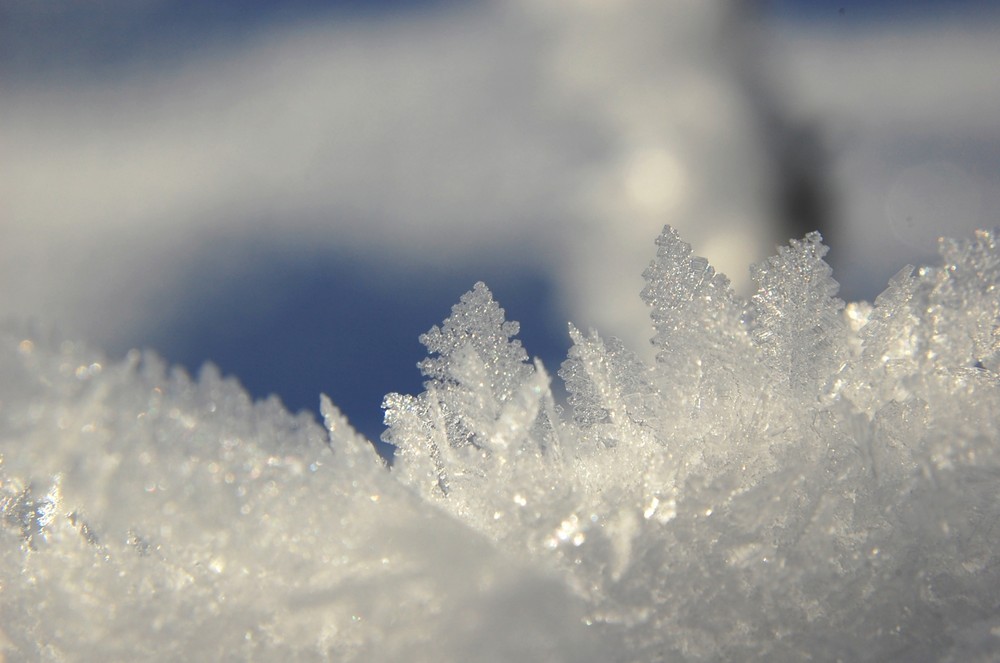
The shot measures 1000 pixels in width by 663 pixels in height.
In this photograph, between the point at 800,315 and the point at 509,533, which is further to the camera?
the point at 800,315

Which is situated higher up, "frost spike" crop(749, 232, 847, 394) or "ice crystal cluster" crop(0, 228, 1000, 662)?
"frost spike" crop(749, 232, 847, 394)

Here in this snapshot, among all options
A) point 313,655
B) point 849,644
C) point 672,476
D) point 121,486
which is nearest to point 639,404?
point 672,476

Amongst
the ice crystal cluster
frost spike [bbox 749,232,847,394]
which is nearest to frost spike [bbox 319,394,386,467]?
the ice crystal cluster

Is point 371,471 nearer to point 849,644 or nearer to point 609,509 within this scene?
point 609,509

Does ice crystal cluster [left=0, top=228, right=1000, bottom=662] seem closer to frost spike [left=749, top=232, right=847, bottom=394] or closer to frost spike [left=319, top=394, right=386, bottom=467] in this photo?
frost spike [left=319, top=394, right=386, bottom=467]

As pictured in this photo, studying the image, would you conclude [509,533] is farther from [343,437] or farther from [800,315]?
[800,315]

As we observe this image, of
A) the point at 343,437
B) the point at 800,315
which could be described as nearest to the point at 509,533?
the point at 343,437

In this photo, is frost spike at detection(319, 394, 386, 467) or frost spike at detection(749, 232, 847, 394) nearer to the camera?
frost spike at detection(319, 394, 386, 467)

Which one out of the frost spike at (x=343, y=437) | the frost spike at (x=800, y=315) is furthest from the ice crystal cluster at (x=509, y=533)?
the frost spike at (x=800, y=315)
